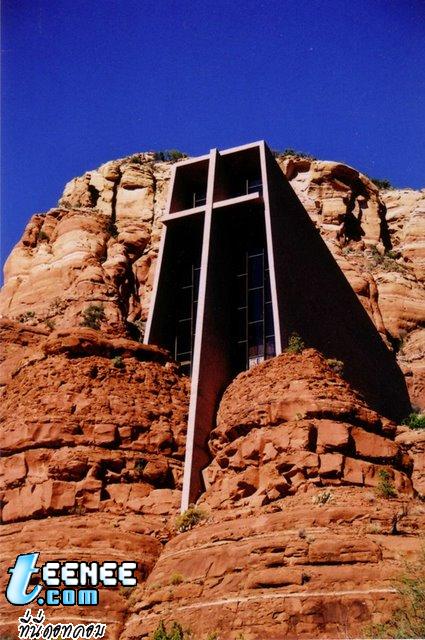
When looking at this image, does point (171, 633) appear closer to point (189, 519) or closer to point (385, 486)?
point (189, 519)

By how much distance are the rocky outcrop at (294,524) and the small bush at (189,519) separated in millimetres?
222

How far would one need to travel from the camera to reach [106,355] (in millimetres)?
23453

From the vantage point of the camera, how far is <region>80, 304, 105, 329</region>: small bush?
31.8 m

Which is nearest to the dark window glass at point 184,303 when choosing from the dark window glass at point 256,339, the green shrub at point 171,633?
the dark window glass at point 256,339

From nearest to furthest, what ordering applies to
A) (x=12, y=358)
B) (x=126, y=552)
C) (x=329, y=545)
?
1. (x=329, y=545)
2. (x=126, y=552)
3. (x=12, y=358)

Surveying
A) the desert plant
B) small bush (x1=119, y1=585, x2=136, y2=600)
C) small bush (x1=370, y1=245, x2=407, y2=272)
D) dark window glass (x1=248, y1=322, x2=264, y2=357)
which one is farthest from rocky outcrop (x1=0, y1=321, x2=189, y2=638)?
small bush (x1=370, y1=245, x2=407, y2=272)

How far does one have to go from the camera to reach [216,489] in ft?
62.0

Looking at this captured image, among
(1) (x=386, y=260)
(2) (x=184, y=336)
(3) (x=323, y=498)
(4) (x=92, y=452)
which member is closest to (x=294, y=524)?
(3) (x=323, y=498)

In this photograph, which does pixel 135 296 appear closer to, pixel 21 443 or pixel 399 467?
pixel 21 443

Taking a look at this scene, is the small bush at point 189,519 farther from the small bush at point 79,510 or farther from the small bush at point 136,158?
the small bush at point 136,158

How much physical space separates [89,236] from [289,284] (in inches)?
647

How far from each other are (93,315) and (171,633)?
63.9 feet

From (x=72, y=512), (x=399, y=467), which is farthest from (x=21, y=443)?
(x=399, y=467)

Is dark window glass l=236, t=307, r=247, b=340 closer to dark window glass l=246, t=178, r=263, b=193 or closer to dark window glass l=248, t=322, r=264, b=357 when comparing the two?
dark window glass l=248, t=322, r=264, b=357
